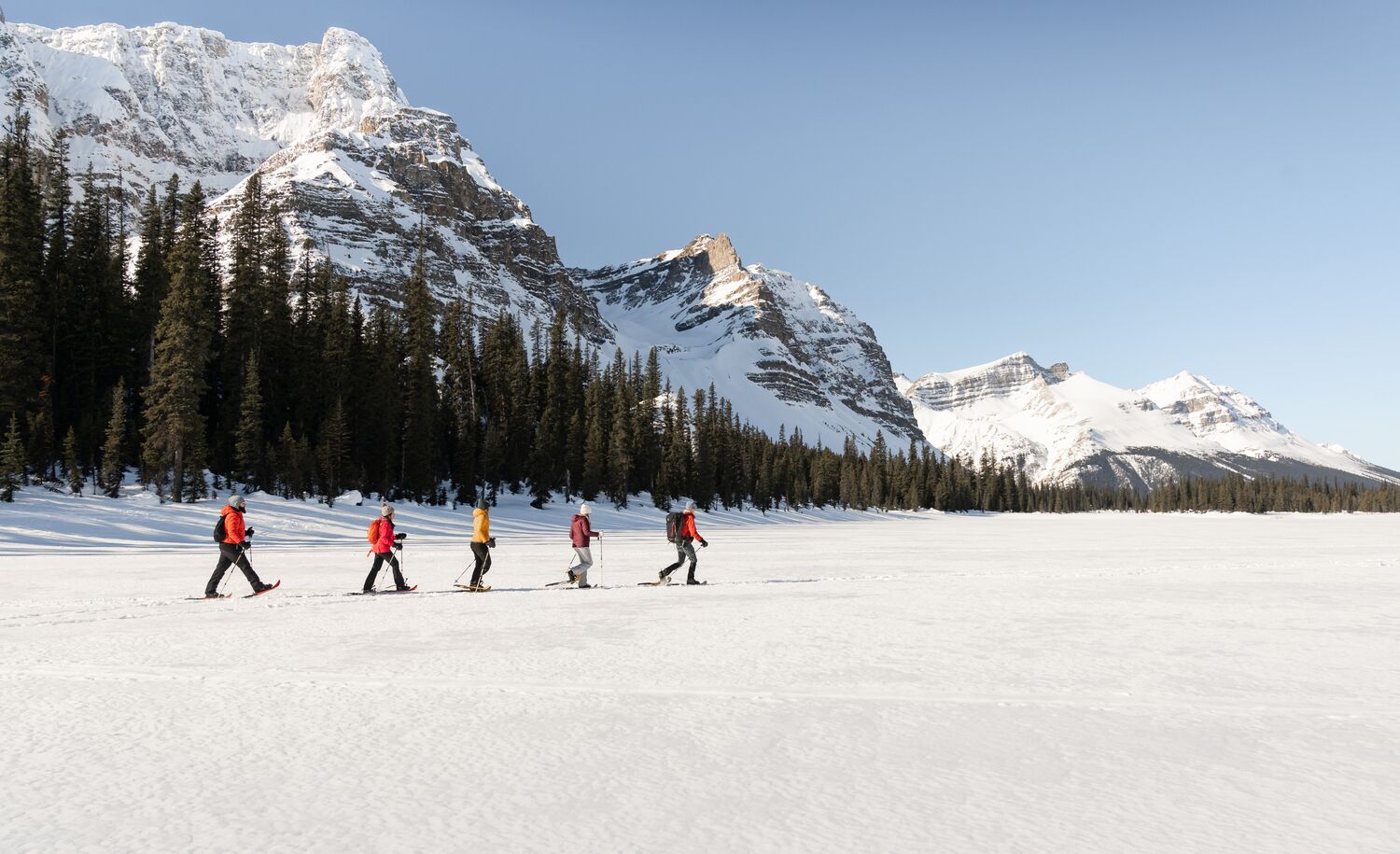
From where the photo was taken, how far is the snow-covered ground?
4.21 m

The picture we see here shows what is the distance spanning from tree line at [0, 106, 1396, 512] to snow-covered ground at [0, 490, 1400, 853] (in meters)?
32.2

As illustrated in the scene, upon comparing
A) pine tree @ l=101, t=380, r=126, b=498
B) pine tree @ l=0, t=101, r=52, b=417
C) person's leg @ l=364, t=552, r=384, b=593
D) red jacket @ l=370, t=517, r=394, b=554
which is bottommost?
person's leg @ l=364, t=552, r=384, b=593

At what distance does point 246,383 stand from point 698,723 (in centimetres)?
4838

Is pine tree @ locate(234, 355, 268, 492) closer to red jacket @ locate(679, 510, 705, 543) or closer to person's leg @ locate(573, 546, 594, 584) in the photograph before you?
person's leg @ locate(573, 546, 594, 584)

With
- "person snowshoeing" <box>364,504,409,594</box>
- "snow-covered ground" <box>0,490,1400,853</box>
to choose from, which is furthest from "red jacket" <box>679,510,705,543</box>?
"person snowshoeing" <box>364,504,409,594</box>

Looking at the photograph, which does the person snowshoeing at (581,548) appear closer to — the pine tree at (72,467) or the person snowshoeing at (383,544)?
the person snowshoeing at (383,544)

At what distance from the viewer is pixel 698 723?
624 cm

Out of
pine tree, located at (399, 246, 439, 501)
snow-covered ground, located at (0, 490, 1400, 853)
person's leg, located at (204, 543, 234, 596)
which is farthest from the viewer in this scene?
pine tree, located at (399, 246, 439, 501)

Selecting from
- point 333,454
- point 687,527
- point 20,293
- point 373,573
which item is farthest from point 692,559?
point 20,293

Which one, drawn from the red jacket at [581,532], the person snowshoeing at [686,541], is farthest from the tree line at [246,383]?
the person snowshoeing at [686,541]

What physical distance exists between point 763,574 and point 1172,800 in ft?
52.0

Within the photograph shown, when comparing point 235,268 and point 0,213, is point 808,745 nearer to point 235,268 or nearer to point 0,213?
point 0,213

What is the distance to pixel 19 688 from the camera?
7.23 meters

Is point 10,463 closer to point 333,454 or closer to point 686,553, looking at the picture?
point 333,454
